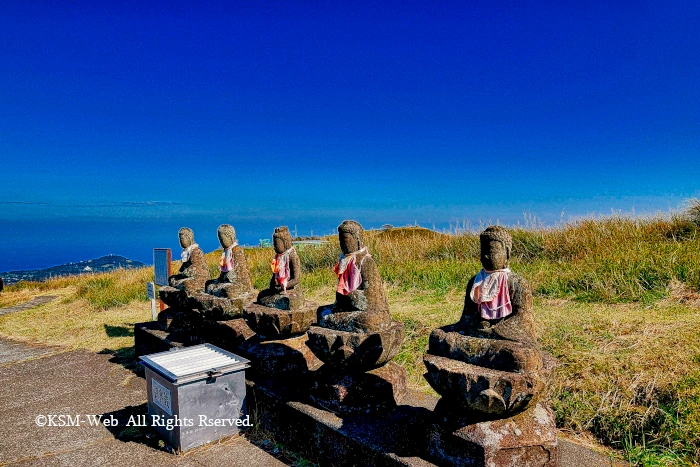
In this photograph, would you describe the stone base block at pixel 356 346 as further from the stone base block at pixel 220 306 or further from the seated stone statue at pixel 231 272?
the seated stone statue at pixel 231 272

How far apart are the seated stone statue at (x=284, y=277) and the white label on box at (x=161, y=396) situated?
1.10 metres

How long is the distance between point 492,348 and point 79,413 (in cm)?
412

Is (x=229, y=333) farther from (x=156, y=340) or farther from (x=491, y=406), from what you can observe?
(x=491, y=406)

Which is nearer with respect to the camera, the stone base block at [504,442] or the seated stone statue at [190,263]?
the stone base block at [504,442]

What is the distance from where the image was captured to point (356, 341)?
119 inches

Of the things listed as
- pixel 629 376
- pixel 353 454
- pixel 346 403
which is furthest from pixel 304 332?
pixel 629 376

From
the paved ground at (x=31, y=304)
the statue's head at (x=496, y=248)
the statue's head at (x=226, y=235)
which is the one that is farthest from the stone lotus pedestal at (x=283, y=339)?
the paved ground at (x=31, y=304)

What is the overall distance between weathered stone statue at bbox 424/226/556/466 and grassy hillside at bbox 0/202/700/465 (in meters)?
0.87

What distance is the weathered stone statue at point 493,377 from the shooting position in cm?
228

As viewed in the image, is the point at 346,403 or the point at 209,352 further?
the point at 209,352

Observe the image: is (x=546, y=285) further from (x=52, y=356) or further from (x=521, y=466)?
(x=52, y=356)

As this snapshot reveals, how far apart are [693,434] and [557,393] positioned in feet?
2.97

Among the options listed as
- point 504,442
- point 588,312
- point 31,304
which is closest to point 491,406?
point 504,442

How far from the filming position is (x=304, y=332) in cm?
428
